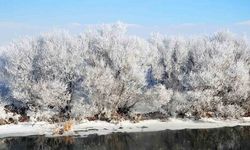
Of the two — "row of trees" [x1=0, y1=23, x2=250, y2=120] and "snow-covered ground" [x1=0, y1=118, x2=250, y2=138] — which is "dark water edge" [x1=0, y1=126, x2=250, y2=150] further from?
"row of trees" [x1=0, y1=23, x2=250, y2=120]

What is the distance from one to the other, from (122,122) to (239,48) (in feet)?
52.8

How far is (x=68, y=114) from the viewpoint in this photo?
4662 cm

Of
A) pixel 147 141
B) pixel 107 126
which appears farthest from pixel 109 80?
A: pixel 147 141

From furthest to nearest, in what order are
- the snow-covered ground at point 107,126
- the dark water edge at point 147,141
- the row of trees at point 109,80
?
the row of trees at point 109,80 < the snow-covered ground at point 107,126 < the dark water edge at point 147,141

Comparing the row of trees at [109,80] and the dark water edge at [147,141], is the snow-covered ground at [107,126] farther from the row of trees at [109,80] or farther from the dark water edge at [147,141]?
the dark water edge at [147,141]

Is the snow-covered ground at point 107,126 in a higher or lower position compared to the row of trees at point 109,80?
lower

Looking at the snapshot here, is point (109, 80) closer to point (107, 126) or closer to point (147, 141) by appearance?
point (107, 126)

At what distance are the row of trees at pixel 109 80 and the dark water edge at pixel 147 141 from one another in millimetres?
6565

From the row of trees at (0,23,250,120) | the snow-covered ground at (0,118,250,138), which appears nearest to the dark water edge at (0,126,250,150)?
the snow-covered ground at (0,118,250,138)

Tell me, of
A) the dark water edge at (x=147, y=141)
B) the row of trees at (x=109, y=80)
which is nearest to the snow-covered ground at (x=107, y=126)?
the row of trees at (x=109, y=80)

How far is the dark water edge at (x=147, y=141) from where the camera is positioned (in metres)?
33.7

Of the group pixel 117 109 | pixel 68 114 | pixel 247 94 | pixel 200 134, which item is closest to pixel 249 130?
pixel 200 134

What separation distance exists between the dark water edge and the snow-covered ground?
203 cm

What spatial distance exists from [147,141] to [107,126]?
8952 millimetres
